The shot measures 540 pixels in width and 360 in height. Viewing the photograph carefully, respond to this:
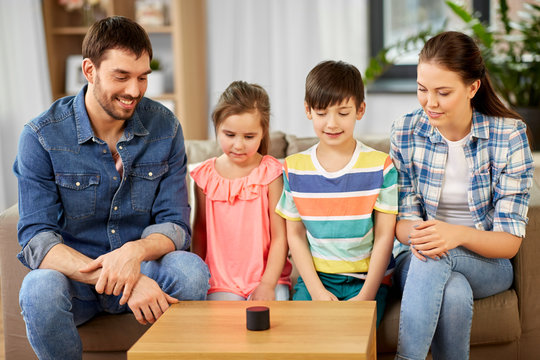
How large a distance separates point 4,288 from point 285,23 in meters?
2.40

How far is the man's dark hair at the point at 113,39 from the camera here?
1905 millimetres

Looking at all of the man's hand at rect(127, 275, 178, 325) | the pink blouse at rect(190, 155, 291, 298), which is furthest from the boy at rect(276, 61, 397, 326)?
the man's hand at rect(127, 275, 178, 325)

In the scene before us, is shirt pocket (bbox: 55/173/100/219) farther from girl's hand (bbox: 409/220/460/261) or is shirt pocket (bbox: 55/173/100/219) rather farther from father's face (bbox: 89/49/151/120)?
girl's hand (bbox: 409/220/460/261)

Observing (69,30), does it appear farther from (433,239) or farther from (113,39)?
(433,239)

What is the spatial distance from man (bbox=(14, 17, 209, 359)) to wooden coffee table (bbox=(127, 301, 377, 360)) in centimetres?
17

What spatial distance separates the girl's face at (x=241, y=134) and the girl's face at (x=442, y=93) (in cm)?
49

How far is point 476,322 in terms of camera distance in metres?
2.00

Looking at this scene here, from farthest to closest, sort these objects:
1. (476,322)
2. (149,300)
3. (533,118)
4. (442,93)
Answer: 1. (533,118)
2. (476,322)
3. (442,93)
4. (149,300)

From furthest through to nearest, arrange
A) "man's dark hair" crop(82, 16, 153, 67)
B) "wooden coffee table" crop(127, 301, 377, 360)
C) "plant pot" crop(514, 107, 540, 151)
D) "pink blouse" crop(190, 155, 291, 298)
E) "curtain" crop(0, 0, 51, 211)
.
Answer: "curtain" crop(0, 0, 51, 211), "plant pot" crop(514, 107, 540, 151), "pink blouse" crop(190, 155, 291, 298), "man's dark hair" crop(82, 16, 153, 67), "wooden coffee table" crop(127, 301, 377, 360)

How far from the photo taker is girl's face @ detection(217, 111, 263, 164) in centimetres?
207

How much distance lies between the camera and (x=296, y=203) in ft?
6.73

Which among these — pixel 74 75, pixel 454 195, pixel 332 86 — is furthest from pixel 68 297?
pixel 74 75

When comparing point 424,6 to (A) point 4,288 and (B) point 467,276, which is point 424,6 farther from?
(A) point 4,288

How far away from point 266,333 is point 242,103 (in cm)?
78
